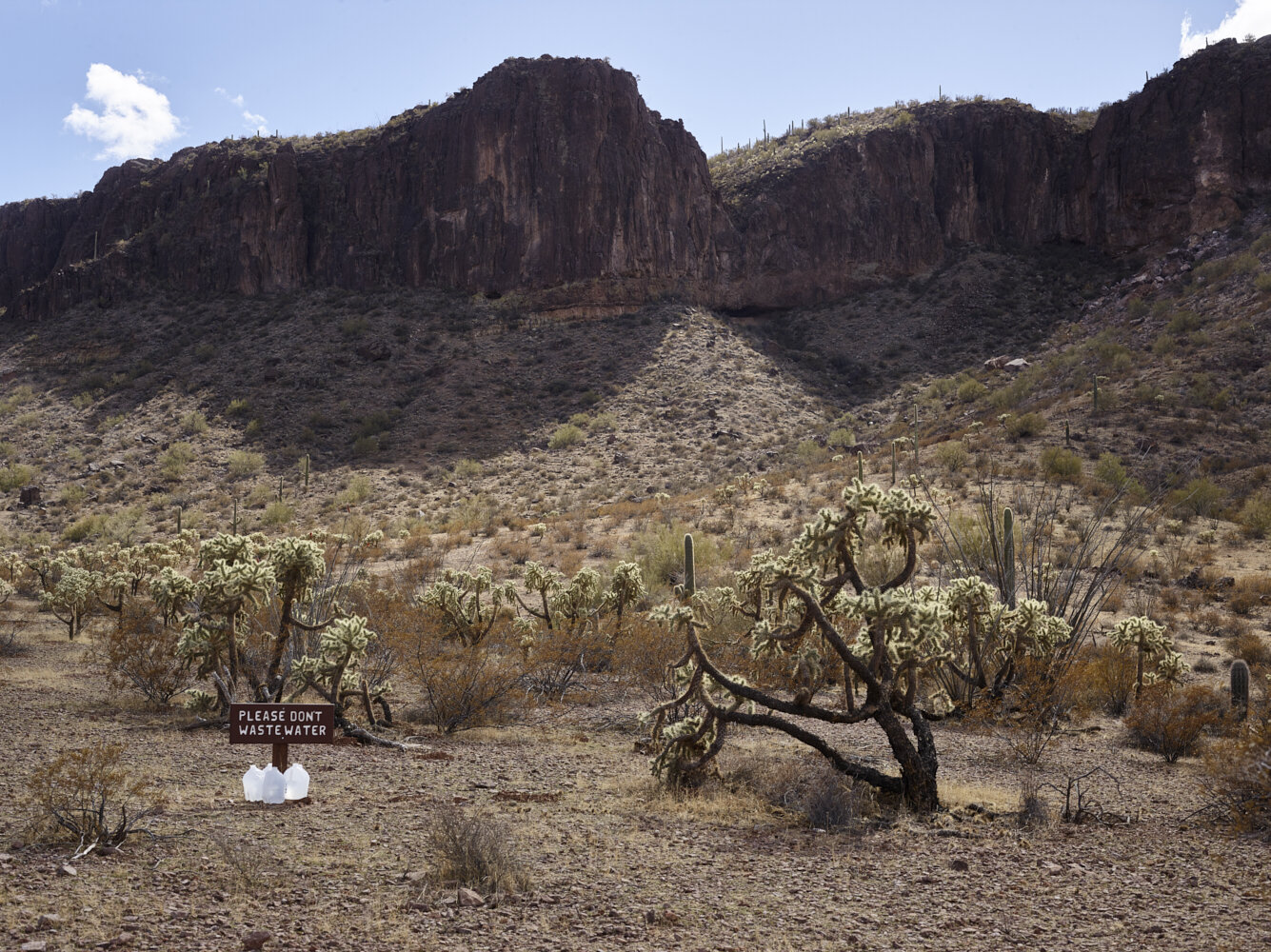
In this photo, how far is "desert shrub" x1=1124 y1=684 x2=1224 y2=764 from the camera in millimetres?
9891

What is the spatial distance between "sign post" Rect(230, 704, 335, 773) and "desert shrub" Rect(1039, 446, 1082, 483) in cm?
2323

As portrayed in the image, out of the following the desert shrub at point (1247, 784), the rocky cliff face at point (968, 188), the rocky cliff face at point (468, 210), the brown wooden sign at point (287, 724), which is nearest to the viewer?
the desert shrub at point (1247, 784)

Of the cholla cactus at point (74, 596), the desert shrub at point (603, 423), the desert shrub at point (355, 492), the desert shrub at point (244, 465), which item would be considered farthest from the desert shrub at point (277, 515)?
the cholla cactus at point (74, 596)

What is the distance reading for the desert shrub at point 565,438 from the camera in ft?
135

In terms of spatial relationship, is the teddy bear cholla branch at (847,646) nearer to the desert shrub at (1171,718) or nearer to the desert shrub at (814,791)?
the desert shrub at (814,791)

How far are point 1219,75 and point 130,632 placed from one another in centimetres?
6179

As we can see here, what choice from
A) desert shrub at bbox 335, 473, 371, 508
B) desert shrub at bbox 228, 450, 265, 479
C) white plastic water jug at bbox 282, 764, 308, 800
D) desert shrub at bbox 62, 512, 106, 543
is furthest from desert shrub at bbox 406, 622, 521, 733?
desert shrub at bbox 228, 450, 265, 479

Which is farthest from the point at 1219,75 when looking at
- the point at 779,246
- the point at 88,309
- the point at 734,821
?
the point at 88,309

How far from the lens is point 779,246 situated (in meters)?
58.7

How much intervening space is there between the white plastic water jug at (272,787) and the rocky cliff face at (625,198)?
4656cm

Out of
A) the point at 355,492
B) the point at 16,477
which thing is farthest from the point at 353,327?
the point at 16,477

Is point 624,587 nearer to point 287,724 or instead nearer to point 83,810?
point 287,724

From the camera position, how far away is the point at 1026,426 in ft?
99.0

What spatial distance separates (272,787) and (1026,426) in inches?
1098
